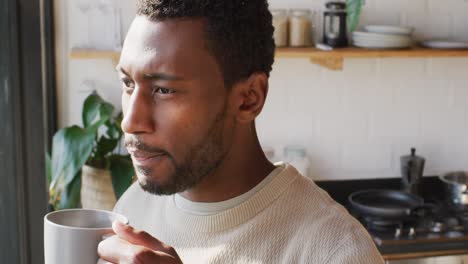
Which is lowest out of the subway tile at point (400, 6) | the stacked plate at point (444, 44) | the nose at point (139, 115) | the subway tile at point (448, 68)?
the subway tile at point (448, 68)

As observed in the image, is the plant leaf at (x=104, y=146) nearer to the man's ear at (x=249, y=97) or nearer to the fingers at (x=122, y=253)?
the man's ear at (x=249, y=97)

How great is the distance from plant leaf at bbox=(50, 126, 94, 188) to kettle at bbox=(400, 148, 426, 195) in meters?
1.21

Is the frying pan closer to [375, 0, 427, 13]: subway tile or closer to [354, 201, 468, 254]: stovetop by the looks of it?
[354, 201, 468, 254]: stovetop

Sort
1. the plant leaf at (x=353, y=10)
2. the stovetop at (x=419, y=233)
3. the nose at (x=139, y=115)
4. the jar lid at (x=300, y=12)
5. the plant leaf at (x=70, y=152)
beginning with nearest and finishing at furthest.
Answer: the nose at (x=139, y=115) < the plant leaf at (x=70, y=152) < the plant leaf at (x=353, y=10) < the stovetop at (x=419, y=233) < the jar lid at (x=300, y=12)

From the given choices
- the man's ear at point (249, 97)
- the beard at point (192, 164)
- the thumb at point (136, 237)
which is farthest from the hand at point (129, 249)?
the man's ear at point (249, 97)

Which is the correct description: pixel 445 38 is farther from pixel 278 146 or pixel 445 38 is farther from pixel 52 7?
pixel 52 7

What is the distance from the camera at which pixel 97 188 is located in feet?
8.00

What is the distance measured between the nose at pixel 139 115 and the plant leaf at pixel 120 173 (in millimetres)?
1542

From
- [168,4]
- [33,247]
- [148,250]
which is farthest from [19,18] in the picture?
[148,250]

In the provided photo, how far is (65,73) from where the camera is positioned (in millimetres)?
2785

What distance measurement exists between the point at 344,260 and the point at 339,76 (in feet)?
6.98

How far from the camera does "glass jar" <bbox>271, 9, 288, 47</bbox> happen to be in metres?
2.79

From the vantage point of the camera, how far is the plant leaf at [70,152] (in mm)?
2359

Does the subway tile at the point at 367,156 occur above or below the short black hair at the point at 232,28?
below
